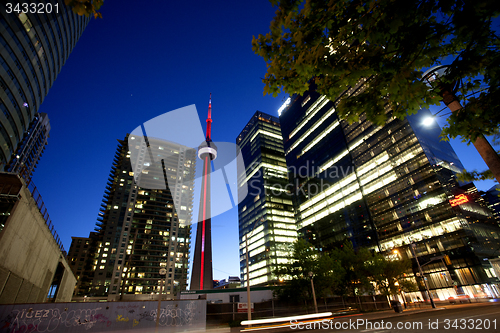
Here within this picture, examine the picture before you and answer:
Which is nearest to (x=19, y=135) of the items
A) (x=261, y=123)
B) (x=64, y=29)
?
(x=64, y=29)

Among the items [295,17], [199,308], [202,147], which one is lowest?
[199,308]

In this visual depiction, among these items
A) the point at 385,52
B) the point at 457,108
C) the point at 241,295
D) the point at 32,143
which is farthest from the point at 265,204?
the point at 32,143

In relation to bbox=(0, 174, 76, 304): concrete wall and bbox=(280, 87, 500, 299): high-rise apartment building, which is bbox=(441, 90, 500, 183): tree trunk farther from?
bbox=(280, 87, 500, 299): high-rise apartment building

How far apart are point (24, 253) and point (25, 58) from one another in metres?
35.1

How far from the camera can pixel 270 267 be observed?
9481 centimetres

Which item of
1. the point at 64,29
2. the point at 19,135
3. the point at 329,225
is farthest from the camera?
the point at 329,225

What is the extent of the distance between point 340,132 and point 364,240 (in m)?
37.7

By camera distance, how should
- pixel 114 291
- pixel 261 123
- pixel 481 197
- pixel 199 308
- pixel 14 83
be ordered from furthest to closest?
1. pixel 261 123
2. pixel 114 291
3. pixel 481 197
4. pixel 14 83
5. pixel 199 308

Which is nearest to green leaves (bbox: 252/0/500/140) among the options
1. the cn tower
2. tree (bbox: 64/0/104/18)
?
tree (bbox: 64/0/104/18)

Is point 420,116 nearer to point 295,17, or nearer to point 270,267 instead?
point 270,267

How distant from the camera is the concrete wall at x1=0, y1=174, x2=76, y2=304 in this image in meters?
18.5

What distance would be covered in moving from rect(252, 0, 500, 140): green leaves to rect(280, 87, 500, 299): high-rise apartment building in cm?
3556

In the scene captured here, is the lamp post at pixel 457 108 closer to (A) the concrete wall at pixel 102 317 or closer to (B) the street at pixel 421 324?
(B) the street at pixel 421 324

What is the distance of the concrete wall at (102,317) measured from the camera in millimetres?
16000
